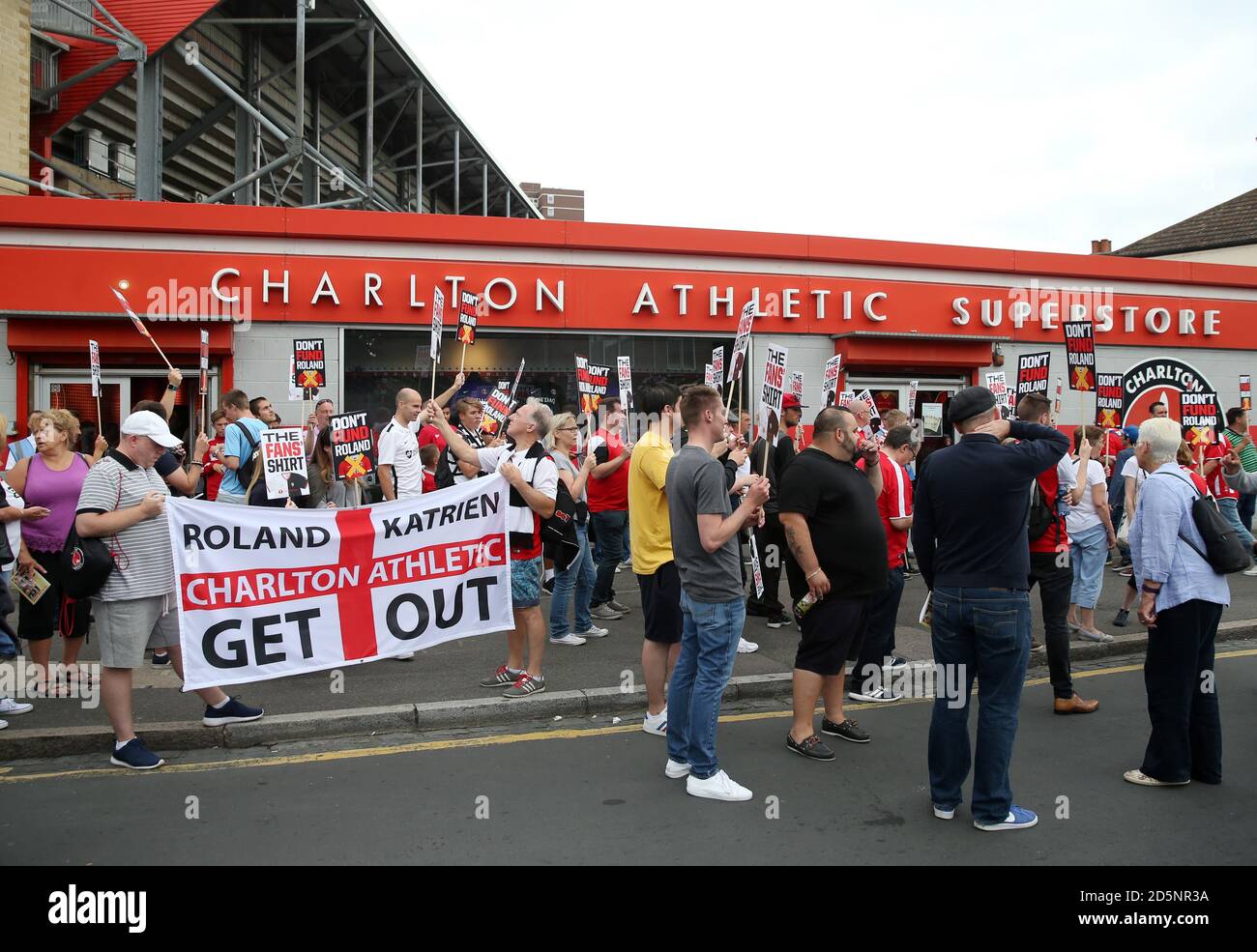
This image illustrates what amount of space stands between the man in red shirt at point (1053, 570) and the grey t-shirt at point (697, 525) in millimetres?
2555

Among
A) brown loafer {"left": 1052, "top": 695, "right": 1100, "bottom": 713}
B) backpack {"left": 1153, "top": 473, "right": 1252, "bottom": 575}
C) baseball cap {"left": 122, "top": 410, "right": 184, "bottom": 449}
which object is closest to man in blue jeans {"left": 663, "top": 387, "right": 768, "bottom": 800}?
backpack {"left": 1153, "top": 473, "right": 1252, "bottom": 575}

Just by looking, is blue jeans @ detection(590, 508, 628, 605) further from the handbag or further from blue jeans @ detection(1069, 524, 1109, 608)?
the handbag

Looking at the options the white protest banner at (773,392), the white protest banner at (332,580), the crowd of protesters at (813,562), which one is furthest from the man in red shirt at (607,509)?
the white protest banner at (332,580)

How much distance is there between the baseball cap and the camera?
5156 millimetres

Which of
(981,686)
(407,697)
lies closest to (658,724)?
(407,697)

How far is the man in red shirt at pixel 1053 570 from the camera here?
19.9 ft

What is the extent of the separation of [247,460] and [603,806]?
201 inches

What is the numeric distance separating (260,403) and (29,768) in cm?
450

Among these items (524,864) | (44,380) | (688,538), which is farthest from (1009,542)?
(44,380)

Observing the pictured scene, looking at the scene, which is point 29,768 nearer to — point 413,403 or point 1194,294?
point 413,403

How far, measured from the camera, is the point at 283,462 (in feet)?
24.0

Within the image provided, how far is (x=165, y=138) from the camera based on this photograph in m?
20.0

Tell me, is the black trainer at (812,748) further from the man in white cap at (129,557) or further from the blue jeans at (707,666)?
the man in white cap at (129,557)

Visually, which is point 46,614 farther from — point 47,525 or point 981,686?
point 981,686
